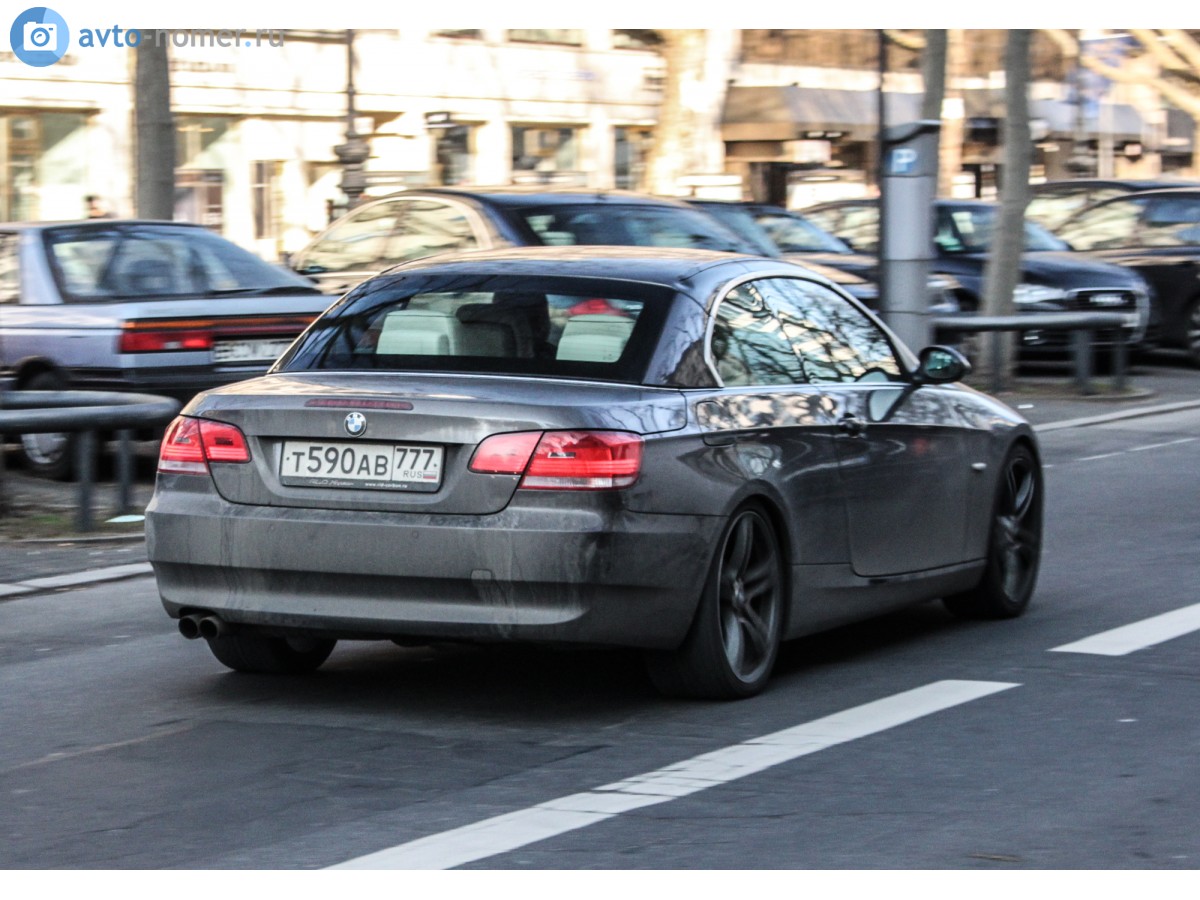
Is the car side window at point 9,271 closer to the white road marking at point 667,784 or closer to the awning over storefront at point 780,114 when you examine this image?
the white road marking at point 667,784

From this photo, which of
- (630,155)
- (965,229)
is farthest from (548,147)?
(965,229)

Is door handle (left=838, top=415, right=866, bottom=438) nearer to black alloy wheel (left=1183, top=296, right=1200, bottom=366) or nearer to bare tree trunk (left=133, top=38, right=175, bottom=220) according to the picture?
bare tree trunk (left=133, top=38, right=175, bottom=220)

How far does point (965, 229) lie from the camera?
23.3 metres

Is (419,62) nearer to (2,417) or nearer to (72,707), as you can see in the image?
(2,417)

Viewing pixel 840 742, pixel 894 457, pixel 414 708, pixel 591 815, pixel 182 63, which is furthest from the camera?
pixel 182 63

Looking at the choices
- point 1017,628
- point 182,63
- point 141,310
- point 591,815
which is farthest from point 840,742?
point 182,63

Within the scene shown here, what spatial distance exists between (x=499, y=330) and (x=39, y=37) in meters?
33.4

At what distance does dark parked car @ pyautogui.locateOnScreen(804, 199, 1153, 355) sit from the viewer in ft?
71.4

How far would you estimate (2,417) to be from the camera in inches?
432

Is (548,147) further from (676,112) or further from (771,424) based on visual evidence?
(771,424)

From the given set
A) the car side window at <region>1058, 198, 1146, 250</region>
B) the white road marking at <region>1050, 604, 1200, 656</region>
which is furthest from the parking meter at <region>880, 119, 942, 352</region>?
the car side window at <region>1058, 198, 1146, 250</region>

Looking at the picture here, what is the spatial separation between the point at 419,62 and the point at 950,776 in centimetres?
4093

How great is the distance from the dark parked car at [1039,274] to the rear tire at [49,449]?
33.8 ft

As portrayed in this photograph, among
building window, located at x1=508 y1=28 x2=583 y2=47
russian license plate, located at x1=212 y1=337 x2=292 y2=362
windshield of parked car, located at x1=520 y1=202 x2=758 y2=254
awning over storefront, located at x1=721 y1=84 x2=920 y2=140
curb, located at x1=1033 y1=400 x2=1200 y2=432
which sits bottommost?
curb, located at x1=1033 y1=400 x2=1200 y2=432
